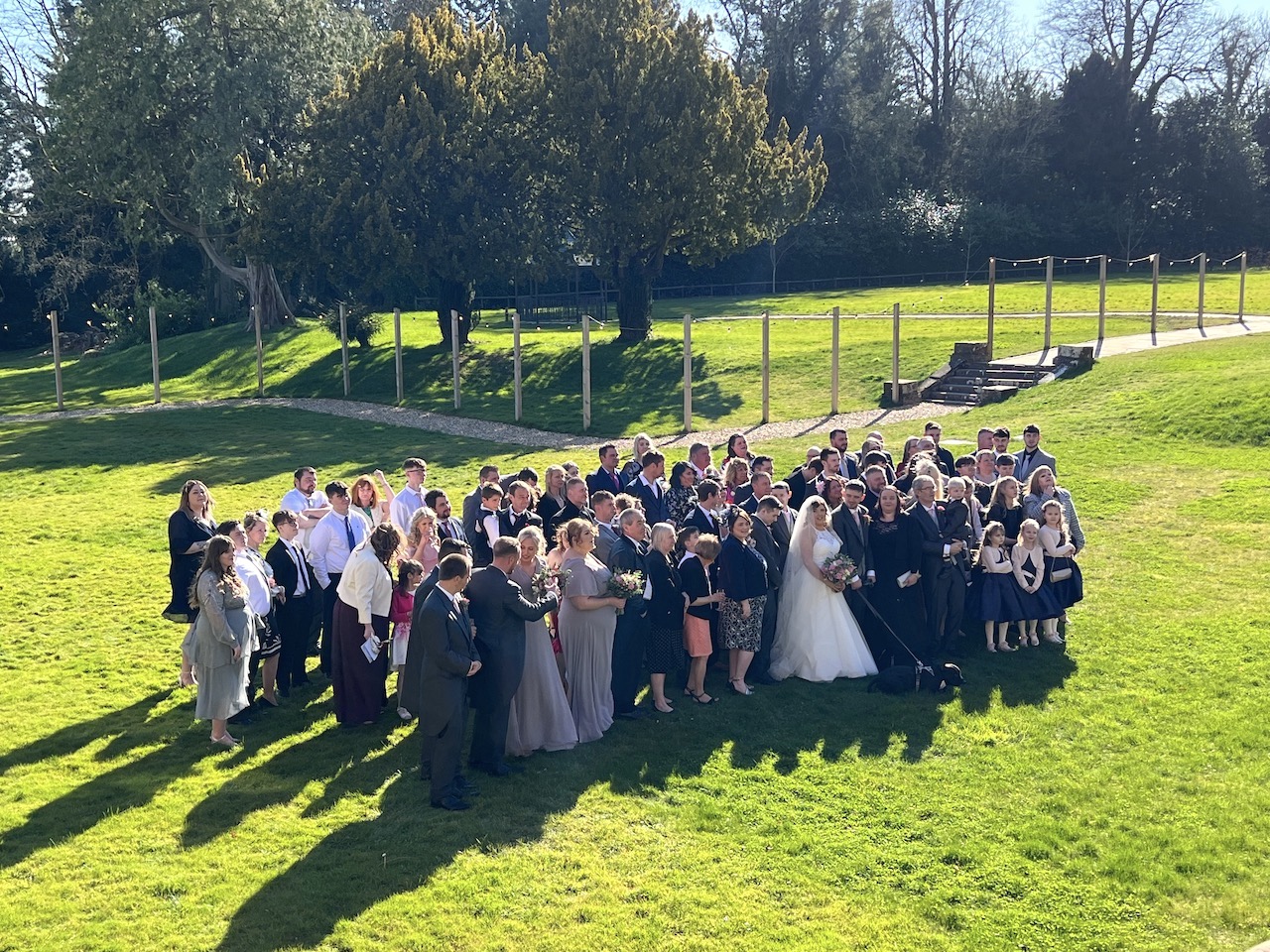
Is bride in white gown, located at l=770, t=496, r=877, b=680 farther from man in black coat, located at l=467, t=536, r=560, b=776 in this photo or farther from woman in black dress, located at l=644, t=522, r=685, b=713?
man in black coat, located at l=467, t=536, r=560, b=776

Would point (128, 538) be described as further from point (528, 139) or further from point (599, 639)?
point (528, 139)

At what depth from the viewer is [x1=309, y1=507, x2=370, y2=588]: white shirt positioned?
11.6 metres

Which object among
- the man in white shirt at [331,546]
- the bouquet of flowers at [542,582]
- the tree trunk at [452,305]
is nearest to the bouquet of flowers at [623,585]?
the bouquet of flowers at [542,582]

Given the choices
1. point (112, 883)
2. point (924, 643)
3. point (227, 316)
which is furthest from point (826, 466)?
point (227, 316)

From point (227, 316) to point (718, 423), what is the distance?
30.2 metres

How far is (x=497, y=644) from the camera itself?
31.0 ft

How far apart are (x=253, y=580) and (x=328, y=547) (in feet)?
3.56

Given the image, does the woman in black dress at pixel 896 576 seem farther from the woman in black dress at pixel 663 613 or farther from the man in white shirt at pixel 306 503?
the man in white shirt at pixel 306 503

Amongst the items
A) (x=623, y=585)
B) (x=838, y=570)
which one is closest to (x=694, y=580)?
(x=623, y=585)

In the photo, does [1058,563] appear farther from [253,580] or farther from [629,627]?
[253,580]

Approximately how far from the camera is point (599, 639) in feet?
34.0

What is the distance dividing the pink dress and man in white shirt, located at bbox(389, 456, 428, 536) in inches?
78.3

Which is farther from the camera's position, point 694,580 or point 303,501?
point 303,501

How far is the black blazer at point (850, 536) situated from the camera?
1188 cm
